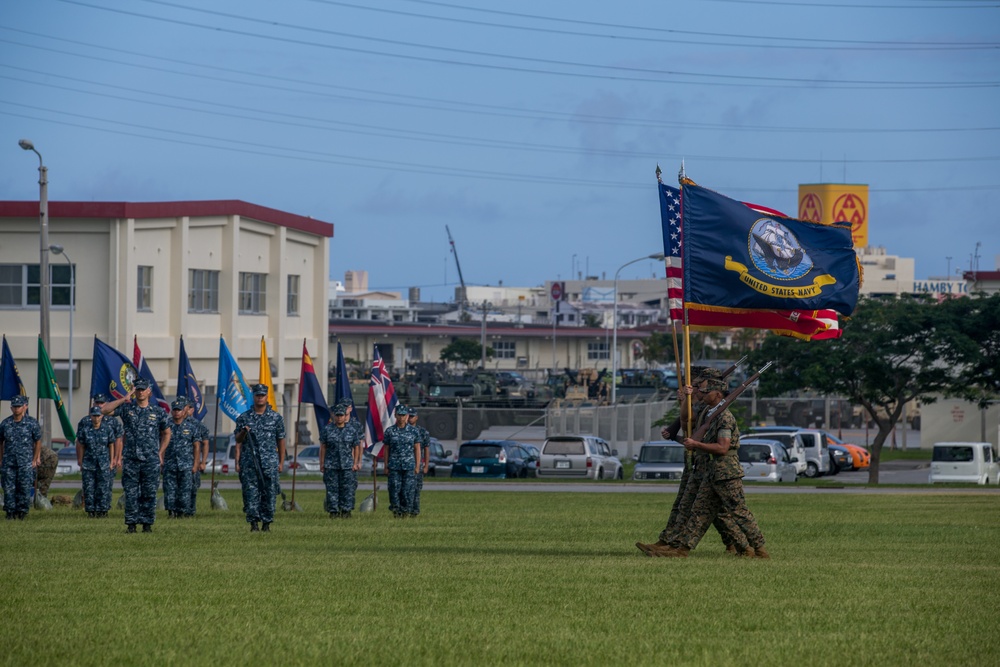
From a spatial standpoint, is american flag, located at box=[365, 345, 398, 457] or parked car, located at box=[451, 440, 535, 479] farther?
parked car, located at box=[451, 440, 535, 479]

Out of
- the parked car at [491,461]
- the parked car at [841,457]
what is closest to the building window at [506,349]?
the parked car at [841,457]

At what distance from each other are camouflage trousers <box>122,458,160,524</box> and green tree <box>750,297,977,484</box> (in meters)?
25.2

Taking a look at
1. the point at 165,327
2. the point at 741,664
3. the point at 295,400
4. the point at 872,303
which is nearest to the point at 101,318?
the point at 165,327

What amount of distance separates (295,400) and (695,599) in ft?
159

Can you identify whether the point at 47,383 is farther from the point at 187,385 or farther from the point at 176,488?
the point at 176,488

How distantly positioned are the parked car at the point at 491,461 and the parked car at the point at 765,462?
5.91 meters

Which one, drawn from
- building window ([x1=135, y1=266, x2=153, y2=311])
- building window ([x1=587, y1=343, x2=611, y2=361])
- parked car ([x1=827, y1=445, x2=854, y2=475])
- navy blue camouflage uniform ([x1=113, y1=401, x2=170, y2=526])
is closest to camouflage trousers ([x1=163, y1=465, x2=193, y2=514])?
navy blue camouflage uniform ([x1=113, y1=401, x2=170, y2=526])

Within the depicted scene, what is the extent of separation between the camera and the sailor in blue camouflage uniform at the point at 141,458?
58.3 ft

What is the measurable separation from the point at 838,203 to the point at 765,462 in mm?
97637

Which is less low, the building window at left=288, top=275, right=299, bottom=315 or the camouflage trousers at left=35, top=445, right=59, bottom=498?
the building window at left=288, top=275, right=299, bottom=315

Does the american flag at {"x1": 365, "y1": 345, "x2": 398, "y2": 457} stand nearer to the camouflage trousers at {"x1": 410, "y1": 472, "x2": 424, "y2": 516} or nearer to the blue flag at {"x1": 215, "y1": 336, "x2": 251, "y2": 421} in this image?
the blue flag at {"x1": 215, "y1": 336, "x2": 251, "y2": 421}

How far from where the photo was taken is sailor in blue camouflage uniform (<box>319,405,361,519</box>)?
2167cm

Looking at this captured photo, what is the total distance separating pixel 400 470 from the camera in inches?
863

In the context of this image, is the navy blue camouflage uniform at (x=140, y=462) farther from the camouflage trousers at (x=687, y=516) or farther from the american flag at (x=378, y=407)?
the camouflage trousers at (x=687, y=516)
